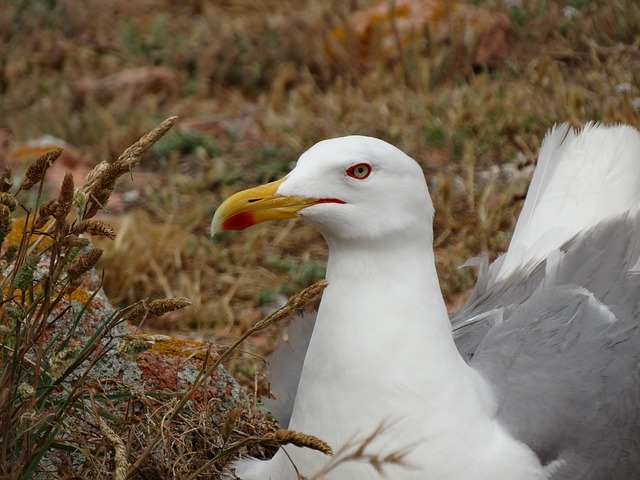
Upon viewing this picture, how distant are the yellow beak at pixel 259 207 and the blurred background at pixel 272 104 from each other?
1606mm

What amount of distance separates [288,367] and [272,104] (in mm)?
4179

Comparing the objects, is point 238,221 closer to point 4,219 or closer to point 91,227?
point 91,227

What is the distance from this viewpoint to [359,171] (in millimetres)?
2717

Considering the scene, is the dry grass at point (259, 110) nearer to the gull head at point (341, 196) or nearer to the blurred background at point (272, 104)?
the blurred background at point (272, 104)

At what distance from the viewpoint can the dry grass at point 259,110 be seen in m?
5.31

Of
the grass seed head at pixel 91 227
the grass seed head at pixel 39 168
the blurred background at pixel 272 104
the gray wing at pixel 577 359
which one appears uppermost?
the grass seed head at pixel 39 168

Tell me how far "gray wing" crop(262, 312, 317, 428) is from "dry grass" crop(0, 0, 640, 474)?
70cm

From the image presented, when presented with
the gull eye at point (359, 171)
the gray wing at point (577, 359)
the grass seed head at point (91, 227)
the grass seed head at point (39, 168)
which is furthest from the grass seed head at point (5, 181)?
the gray wing at point (577, 359)

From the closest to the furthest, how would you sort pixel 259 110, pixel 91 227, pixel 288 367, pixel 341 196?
pixel 91 227, pixel 341 196, pixel 288 367, pixel 259 110

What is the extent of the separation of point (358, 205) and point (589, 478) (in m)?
0.93

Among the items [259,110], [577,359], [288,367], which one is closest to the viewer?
[577,359]

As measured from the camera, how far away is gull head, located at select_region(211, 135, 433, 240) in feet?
8.81

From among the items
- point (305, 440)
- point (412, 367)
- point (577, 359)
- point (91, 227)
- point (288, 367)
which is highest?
point (91, 227)

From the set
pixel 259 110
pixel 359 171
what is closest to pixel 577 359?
pixel 359 171
